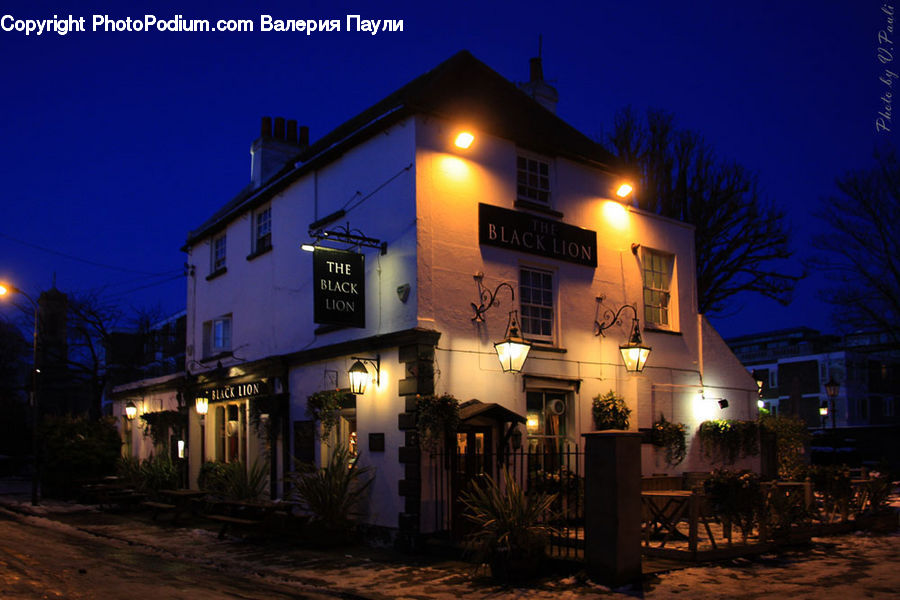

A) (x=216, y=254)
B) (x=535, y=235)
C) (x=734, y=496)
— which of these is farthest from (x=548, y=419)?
(x=216, y=254)

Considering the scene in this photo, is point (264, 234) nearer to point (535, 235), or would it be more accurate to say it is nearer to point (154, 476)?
point (154, 476)

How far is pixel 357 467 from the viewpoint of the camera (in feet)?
46.9

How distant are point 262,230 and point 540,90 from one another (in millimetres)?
7927

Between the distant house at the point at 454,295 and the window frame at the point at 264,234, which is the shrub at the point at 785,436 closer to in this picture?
the distant house at the point at 454,295

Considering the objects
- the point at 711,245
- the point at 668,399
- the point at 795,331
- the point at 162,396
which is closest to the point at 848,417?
the point at 795,331

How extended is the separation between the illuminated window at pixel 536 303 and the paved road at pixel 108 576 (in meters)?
6.90

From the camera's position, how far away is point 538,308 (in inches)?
603

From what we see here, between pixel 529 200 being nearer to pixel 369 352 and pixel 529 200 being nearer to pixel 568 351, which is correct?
pixel 568 351

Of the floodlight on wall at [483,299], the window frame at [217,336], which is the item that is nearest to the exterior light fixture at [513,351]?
the floodlight on wall at [483,299]

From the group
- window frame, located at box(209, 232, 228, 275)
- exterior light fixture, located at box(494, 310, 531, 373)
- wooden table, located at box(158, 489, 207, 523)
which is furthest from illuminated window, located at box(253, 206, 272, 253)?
exterior light fixture, located at box(494, 310, 531, 373)

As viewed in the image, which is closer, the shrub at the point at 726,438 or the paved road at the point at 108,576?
the paved road at the point at 108,576

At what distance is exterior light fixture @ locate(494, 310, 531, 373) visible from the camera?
43.6ft

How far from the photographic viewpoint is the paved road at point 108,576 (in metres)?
9.24

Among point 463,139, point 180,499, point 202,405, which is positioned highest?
point 463,139
